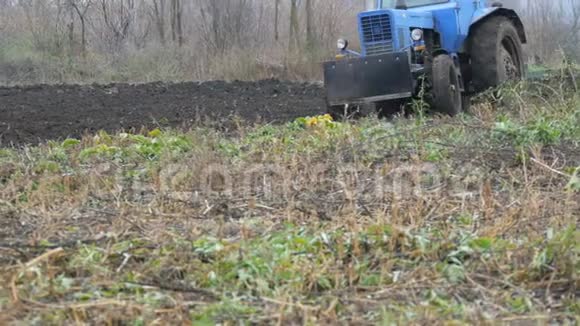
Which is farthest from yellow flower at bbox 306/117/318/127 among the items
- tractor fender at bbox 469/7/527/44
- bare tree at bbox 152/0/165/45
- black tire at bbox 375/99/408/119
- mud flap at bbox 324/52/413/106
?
bare tree at bbox 152/0/165/45

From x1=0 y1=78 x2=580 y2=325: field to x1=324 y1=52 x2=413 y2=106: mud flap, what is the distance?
1.56 metres

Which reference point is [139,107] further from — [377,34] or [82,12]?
[82,12]

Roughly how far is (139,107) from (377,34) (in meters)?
4.40

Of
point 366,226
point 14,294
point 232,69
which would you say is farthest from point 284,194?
point 232,69

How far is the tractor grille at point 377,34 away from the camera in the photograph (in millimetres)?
9266

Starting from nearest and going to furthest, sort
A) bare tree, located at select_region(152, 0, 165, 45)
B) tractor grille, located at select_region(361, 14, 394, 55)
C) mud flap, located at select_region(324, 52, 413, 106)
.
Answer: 1. mud flap, located at select_region(324, 52, 413, 106)
2. tractor grille, located at select_region(361, 14, 394, 55)
3. bare tree, located at select_region(152, 0, 165, 45)

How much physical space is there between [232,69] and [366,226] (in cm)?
1735

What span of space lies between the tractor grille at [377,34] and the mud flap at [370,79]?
0.77 meters

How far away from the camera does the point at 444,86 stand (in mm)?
8617

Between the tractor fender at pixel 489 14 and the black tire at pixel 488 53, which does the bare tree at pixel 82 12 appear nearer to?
the tractor fender at pixel 489 14

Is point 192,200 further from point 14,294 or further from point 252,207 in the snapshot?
point 14,294

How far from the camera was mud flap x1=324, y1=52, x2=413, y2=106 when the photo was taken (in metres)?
8.54

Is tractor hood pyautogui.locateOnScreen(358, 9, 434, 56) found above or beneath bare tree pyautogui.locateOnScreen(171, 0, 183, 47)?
beneath

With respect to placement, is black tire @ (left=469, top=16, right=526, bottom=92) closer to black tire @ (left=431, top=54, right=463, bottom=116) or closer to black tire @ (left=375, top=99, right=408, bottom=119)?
black tire @ (left=431, top=54, right=463, bottom=116)
